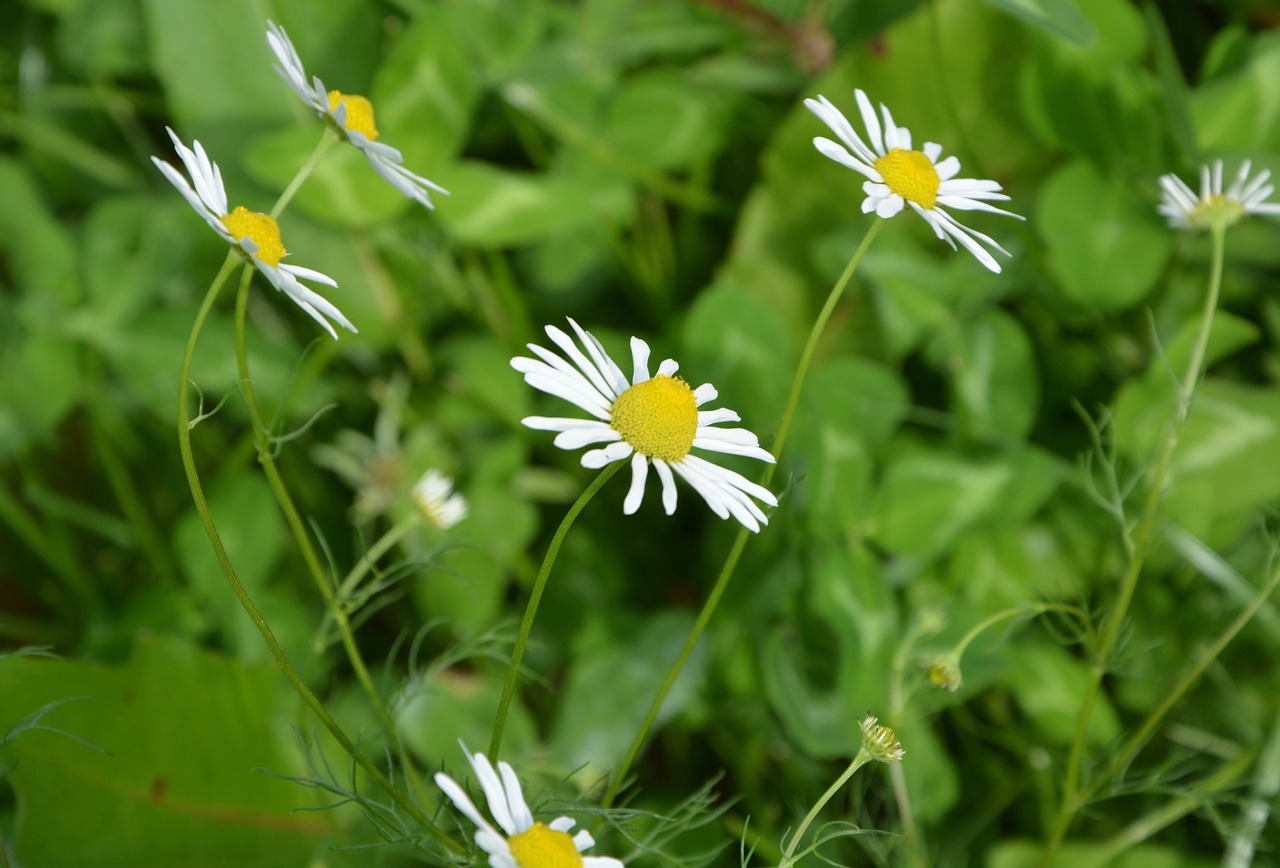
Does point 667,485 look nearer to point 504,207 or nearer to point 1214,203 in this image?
point 1214,203

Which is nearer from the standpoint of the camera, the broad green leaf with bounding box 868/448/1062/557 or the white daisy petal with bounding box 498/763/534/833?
the white daisy petal with bounding box 498/763/534/833

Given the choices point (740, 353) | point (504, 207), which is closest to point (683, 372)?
point (740, 353)

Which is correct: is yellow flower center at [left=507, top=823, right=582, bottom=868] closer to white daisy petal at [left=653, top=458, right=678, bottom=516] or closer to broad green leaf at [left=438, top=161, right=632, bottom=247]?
white daisy petal at [left=653, top=458, right=678, bottom=516]

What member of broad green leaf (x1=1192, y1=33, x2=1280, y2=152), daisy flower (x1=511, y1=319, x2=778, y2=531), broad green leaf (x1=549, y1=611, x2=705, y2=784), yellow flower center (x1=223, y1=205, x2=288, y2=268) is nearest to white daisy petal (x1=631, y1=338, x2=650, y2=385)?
daisy flower (x1=511, y1=319, x2=778, y2=531)

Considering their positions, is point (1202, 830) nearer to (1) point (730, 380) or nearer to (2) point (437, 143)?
(1) point (730, 380)

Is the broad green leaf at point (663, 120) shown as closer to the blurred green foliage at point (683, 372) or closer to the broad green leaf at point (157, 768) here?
the blurred green foliage at point (683, 372)

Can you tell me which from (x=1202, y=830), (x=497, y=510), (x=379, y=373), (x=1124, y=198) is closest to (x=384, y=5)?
(x=379, y=373)

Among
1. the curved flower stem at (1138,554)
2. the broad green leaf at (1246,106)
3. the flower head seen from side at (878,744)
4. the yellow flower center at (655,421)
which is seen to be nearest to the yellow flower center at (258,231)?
A: the yellow flower center at (655,421)
